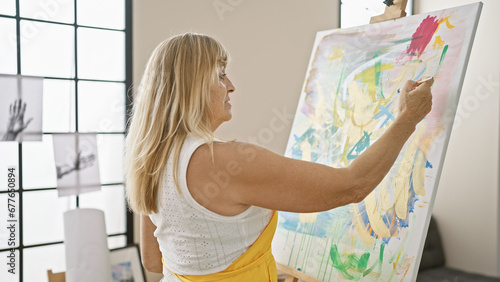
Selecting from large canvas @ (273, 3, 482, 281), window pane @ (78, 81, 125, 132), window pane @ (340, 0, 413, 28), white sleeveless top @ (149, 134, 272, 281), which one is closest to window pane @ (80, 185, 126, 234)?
window pane @ (78, 81, 125, 132)

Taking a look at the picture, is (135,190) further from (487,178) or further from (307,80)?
(487,178)

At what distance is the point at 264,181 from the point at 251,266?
1.05 ft

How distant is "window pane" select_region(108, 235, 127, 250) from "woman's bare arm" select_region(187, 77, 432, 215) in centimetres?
148

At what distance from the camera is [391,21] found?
168cm

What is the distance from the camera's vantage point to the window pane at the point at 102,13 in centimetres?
225

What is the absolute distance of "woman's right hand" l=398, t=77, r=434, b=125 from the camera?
1288 mm

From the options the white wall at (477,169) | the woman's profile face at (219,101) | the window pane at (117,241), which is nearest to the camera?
the woman's profile face at (219,101)

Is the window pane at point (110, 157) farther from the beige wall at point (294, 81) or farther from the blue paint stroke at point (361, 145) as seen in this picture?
the blue paint stroke at point (361, 145)

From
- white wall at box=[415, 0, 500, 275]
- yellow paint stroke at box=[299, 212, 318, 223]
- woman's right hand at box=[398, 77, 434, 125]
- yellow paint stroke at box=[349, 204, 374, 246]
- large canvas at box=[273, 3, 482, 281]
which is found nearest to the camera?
woman's right hand at box=[398, 77, 434, 125]

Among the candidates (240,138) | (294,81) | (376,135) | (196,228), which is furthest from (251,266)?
(294,81)

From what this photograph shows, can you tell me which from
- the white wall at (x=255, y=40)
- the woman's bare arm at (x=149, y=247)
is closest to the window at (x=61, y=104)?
the white wall at (x=255, y=40)

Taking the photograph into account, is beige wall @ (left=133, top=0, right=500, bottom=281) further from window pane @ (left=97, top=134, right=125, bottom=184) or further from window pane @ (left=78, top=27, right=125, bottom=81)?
window pane @ (left=97, top=134, right=125, bottom=184)

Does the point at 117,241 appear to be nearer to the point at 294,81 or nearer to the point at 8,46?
→ the point at 8,46

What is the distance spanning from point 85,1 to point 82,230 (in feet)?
3.91
